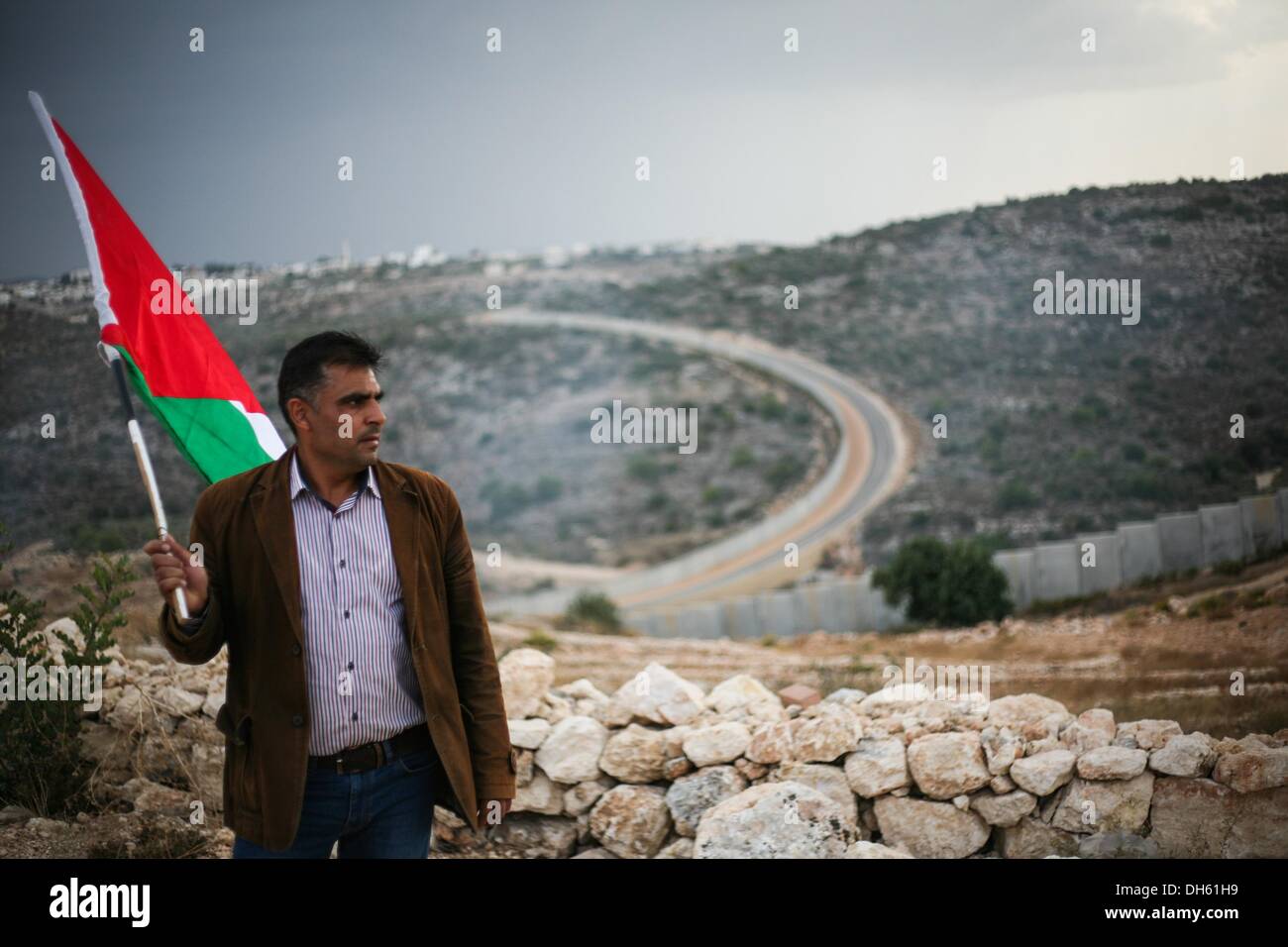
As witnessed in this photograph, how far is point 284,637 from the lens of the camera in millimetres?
2934

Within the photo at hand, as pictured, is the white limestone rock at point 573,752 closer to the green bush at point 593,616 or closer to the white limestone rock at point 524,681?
the white limestone rock at point 524,681

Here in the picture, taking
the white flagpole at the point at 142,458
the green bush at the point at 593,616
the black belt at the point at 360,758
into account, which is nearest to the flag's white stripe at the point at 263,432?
the white flagpole at the point at 142,458

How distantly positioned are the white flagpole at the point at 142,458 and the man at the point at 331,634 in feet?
0.21

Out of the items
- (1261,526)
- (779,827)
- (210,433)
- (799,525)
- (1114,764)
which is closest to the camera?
(779,827)

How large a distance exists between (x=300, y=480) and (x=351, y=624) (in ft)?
1.39

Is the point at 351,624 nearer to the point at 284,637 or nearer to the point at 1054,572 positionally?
the point at 284,637

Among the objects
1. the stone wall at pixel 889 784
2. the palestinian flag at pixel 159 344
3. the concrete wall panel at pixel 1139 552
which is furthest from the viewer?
the concrete wall panel at pixel 1139 552

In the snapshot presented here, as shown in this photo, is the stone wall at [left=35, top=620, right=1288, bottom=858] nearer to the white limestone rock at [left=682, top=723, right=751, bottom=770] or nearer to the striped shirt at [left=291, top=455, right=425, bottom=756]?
the white limestone rock at [left=682, top=723, right=751, bottom=770]

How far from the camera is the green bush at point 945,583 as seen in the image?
22531 mm

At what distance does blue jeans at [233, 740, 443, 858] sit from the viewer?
295cm

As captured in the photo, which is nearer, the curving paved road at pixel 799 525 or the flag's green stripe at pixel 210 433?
the flag's green stripe at pixel 210 433

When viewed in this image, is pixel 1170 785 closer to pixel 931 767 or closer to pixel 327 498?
pixel 931 767

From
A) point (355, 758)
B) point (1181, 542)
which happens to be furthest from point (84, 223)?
point (1181, 542)

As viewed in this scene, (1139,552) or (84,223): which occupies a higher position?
(84,223)
